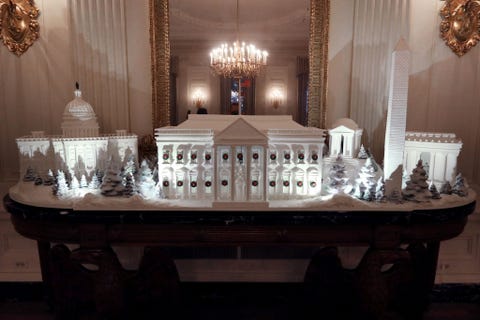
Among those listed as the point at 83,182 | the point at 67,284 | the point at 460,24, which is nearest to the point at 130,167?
the point at 83,182

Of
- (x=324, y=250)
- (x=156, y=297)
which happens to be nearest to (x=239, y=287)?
(x=156, y=297)

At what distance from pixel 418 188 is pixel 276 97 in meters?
1.84

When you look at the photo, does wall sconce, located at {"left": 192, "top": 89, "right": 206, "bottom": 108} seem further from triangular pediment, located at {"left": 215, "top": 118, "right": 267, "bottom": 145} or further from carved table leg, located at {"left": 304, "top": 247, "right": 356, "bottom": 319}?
carved table leg, located at {"left": 304, "top": 247, "right": 356, "bottom": 319}

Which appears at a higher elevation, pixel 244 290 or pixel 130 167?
pixel 130 167

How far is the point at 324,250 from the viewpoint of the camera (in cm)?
312

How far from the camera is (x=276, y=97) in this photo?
153 inches

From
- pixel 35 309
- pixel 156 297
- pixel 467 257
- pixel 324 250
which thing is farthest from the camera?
pixel 467 257

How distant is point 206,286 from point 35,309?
6.37 feet

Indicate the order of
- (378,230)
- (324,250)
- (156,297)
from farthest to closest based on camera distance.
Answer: (156,297), (324,250), (378,230)

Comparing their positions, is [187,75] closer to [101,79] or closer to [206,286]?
[101,79]

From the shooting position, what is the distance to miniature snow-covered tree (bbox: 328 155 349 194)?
3.06 m

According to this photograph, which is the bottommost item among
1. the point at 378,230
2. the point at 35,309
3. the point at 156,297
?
the point at 35,309

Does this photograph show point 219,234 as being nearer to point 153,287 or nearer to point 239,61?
point 153,287

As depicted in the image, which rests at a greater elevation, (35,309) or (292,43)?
(292,43)
